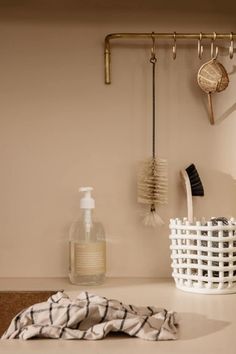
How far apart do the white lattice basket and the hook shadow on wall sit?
0.36 meters

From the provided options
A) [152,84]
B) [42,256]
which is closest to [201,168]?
[152,84]

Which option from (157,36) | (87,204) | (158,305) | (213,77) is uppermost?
(157,36)

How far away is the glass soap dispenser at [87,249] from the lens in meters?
1.35

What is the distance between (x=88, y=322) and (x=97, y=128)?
2.14 ft

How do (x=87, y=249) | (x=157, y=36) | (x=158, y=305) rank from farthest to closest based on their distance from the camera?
(x=157, y=36)
(x=87, y=249)
(x=158, y=305)

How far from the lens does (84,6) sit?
150cm

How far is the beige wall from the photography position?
58.4 inches

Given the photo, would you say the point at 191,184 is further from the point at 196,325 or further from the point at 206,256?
the point at 196,325

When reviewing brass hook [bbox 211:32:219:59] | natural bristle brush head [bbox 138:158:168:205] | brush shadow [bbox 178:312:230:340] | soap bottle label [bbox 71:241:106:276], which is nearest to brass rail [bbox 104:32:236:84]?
brass hook [bbox 211:32:219:59]

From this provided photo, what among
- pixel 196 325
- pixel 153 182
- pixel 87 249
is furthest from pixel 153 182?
pixel 196 325

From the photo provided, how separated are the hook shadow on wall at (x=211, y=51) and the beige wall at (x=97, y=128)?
2cm

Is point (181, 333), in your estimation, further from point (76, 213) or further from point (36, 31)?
point (36, 31)

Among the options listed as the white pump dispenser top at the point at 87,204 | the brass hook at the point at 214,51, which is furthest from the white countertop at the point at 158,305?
the brass hook at the point at 214,51

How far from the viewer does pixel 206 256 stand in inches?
48.2
